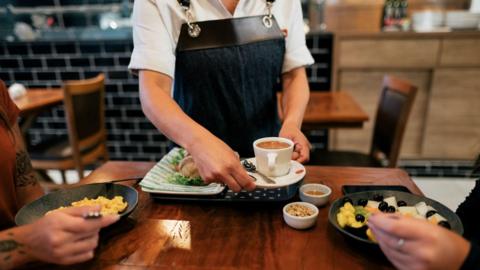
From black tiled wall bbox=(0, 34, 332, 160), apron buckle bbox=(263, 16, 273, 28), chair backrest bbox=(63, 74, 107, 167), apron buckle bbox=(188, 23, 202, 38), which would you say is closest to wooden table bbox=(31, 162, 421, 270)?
apron buckle bbox=(188, 23, 202, 38)

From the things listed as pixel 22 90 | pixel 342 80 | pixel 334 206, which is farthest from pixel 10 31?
pixel 334 206

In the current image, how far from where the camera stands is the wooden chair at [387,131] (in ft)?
6.64

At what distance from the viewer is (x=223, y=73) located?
139cm

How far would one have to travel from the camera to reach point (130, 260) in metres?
0.84

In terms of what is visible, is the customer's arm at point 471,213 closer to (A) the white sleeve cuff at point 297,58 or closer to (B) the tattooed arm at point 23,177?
(A) the white sleeve cuff at point 297,58

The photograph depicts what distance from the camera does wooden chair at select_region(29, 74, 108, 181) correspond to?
99.9 inches

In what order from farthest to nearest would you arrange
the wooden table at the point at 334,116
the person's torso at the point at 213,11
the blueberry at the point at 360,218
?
the wooden table at the point at 334,116 < the person's torso at the point at 213,11 < the blueberry at the point at 360,218

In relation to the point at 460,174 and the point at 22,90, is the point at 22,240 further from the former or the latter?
the point at 460,174

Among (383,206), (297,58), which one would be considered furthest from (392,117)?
(383,206)

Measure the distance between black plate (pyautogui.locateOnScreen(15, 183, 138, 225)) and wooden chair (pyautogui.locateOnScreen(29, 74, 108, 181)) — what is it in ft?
5.25

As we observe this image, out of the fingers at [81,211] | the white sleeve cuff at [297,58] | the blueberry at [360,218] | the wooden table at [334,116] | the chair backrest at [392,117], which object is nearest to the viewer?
the fingers at [81,211]

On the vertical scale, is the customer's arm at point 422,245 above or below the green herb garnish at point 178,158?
above

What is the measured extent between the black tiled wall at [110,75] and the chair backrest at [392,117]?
3.15 feet

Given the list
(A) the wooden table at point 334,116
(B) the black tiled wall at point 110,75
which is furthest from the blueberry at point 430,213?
(B) the black tiled wall at point 110,75
